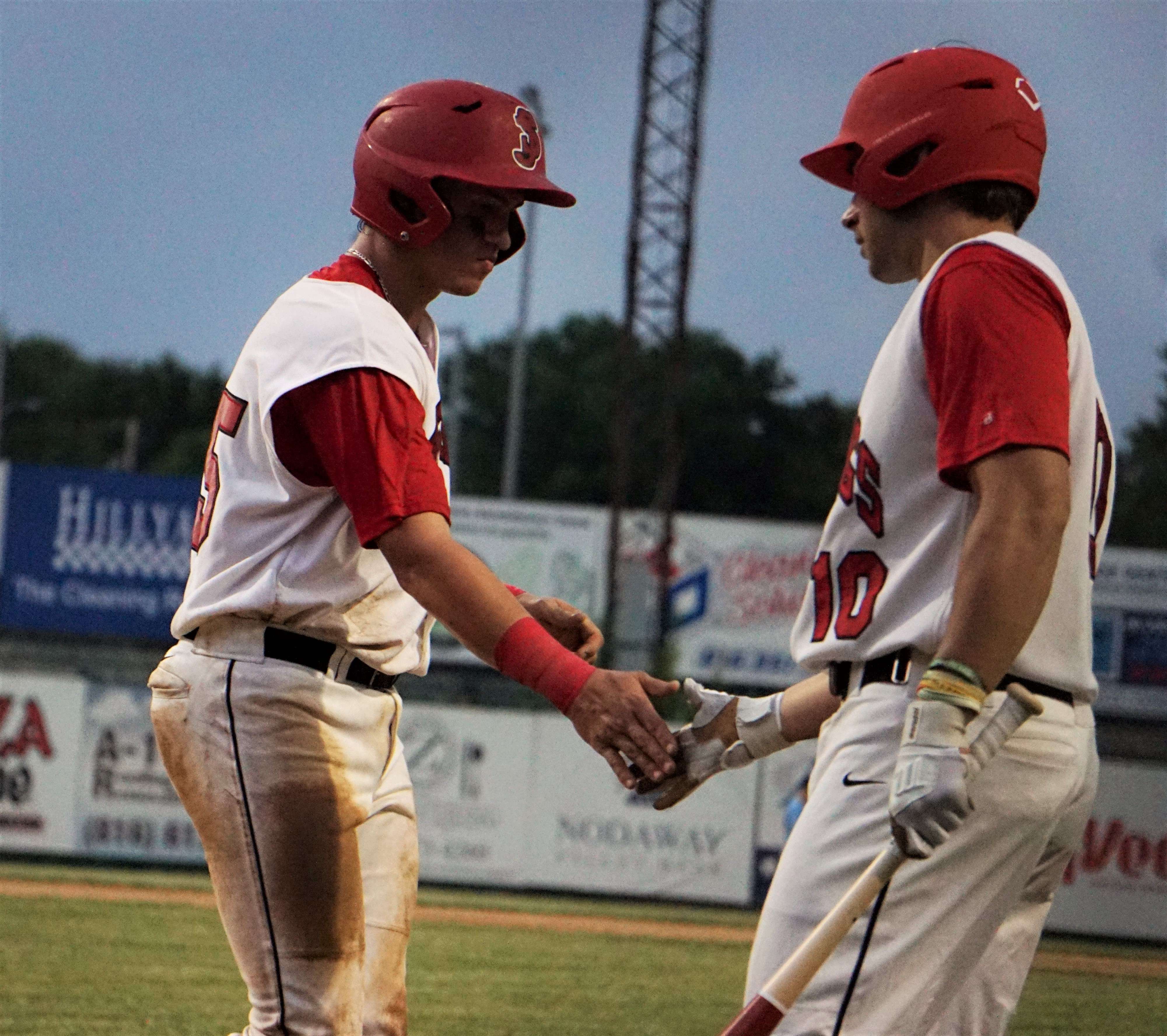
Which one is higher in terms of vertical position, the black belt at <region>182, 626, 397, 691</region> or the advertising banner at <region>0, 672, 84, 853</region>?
the black belt at <region>182, 626, 397, 691</region>

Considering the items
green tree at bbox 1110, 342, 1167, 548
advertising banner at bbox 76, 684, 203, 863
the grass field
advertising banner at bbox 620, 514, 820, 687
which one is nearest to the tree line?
green tree at bbox 1110, 342, 1167, 548

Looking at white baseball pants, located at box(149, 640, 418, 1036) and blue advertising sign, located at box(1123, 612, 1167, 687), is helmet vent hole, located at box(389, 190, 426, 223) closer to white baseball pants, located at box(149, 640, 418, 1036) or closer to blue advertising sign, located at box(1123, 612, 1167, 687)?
white baseball pants, located at box(149, 640, 418, 1036)

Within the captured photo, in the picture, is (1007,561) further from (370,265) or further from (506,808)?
(506,808)

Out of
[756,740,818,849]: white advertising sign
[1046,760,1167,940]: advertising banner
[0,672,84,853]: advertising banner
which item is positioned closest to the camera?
[1046,760,1167,940]: advertising banner

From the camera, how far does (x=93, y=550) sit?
2969cm

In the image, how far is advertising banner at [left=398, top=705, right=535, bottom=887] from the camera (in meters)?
17.9

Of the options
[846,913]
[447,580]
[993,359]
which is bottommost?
[846,913]

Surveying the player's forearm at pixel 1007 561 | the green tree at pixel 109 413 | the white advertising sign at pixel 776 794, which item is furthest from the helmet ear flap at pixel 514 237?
the green tree at pixel 109 413

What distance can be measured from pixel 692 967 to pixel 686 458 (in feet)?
136

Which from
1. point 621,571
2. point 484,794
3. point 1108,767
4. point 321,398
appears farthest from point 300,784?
point 621,571

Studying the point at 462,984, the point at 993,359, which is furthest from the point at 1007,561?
the point at 462,984

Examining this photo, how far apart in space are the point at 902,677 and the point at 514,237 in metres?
1.47

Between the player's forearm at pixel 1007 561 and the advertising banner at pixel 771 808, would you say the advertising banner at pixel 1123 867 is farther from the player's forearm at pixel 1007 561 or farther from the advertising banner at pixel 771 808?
the player's forearm at pixel 1007 561

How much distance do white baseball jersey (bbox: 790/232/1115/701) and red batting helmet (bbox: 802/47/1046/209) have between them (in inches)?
6.4
